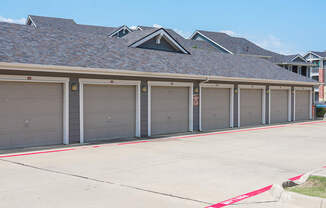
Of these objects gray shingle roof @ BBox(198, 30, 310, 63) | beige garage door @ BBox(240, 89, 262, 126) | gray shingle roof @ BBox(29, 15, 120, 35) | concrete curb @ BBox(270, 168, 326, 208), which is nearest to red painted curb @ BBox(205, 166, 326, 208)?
concrete curb @ BBox(270, 168, 326, 208)

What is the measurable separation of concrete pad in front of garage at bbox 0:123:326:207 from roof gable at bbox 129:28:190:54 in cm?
817

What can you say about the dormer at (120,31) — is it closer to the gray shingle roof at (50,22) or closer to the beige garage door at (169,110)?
the gray shingle roof at (50,22)

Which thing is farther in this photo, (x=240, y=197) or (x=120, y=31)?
(x=120, y=31)

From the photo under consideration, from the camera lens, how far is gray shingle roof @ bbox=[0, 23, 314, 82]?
14078 millimetres

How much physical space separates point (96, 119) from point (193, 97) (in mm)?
5612

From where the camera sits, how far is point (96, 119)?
50.0ft

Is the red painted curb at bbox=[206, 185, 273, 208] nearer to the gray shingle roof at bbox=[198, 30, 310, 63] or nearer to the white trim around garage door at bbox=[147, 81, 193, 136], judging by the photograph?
the white trim around garage door at bbox=[147, 81, 193, 136]

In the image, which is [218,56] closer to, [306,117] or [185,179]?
[306,117]

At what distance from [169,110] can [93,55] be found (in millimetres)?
4357

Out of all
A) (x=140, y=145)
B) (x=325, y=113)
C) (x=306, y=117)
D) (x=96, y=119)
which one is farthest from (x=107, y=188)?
(x=325, y=113)

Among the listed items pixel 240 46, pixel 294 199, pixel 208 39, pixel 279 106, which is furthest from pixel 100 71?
pixel 240 46

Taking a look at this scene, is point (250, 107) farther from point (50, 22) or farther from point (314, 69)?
point (314, 69)

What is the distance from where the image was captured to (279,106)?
24.9 m

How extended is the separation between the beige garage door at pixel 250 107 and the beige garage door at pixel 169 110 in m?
4.55
